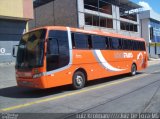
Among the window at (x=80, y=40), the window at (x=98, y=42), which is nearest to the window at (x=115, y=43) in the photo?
the window at (x=98, y=42)

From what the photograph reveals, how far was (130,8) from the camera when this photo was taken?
51844mm

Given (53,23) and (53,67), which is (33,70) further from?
(53,23)

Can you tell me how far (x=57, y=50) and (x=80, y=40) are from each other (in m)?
2.07

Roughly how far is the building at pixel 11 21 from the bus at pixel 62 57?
364 inches

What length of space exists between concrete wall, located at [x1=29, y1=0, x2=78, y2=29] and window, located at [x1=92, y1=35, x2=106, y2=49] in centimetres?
1933

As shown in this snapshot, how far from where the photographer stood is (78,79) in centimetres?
1328

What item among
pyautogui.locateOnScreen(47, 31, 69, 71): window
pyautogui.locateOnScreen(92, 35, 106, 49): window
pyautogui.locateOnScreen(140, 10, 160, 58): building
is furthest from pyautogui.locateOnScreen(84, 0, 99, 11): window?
pyautogui.locateOnScreen(47, 31, 69, 71): window

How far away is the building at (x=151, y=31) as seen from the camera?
59.9 meters

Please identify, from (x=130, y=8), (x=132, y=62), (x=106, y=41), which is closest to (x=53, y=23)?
(x=130, y=8)

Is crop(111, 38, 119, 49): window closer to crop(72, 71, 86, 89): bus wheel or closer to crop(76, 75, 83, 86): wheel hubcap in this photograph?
crop(72, 71, 86, 89): bus wheel

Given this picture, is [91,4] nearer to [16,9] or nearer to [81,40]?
[16,9]

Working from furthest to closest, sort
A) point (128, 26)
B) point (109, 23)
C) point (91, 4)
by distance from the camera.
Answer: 1. point (128, 26)
2. point (109, 23)
3. point (91, 4)

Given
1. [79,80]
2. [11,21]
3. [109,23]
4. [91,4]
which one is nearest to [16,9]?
[11,21]

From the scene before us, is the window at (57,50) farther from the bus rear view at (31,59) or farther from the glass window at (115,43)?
the glass window at (115,43)
